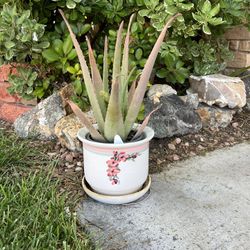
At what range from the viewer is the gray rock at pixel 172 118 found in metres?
2.26

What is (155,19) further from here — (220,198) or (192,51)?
(220,198)

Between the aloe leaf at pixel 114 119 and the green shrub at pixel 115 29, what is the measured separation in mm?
546

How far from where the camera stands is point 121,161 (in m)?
1.67

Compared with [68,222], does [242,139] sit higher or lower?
lower

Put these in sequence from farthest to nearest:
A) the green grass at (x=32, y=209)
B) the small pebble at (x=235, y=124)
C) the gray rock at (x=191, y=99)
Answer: the small pebble at (x=235, y=124), the gray rock at (x=191, y=99), the green grass at (x=32, y=209)

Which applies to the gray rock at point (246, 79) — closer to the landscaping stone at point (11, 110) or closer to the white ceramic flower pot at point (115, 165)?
the white ceramic flower pot at point (115, 165)

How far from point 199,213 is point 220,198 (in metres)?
0.18

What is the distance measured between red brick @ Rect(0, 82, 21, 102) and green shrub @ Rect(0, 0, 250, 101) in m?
0.35

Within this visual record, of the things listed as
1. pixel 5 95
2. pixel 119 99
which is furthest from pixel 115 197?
pixel 5 95

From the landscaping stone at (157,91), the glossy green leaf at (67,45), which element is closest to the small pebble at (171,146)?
the landscaping stone at (157,91)

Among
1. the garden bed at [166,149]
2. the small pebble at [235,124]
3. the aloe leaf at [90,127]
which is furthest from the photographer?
the small pebble at [235,124]

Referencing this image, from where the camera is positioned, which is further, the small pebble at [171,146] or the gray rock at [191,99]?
the gray rock at [191,99]

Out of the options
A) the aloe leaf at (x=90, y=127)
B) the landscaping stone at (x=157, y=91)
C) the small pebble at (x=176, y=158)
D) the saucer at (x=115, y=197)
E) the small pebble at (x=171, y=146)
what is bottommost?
the small pebble at (x=176, y=158)

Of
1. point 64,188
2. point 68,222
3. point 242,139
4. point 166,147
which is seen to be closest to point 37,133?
point 64,188
